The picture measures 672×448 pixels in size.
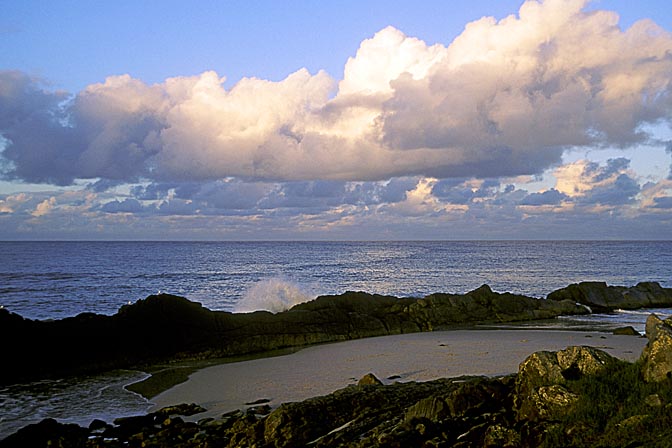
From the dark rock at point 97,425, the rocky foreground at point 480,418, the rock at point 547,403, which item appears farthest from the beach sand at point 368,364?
the rock at point 547,403

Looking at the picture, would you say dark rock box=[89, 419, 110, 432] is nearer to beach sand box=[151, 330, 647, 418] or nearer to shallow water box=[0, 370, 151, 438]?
shallow water box=[0, 370, 151, 438]

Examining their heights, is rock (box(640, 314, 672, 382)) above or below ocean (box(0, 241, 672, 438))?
above

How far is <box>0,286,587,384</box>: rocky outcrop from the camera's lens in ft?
67.3

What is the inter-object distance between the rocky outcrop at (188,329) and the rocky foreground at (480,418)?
808cm

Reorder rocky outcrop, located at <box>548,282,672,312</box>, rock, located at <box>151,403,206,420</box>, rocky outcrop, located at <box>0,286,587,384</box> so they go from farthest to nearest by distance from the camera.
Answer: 1. rocky outcrop, located at <box>548,282,672,312</box>
2. rocky outcrop, located at <box>0,286,587,384</box>
3. rock, located at <box>151,403,206,420</box>

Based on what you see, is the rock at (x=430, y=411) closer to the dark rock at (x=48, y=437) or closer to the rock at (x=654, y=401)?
the rock at (x=654, y=401)

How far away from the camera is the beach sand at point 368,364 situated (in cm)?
1662

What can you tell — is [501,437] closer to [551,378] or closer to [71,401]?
[551,378]

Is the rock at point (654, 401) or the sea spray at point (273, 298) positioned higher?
the rock at point (654, 401)

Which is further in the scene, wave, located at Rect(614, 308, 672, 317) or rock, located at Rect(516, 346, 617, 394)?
wave, located at Rect(614, 308, 672, 317)

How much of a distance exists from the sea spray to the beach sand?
637 inches

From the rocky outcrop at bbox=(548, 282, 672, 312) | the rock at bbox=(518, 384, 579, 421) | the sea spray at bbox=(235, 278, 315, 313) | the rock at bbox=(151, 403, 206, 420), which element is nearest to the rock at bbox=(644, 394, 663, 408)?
the rock at bbox=(518, 384, 579, 421)

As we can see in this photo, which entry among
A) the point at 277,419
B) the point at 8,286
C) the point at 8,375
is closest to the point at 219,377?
the point at 8,375

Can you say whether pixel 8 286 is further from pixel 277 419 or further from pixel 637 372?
pixel 637 372
